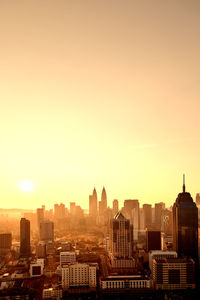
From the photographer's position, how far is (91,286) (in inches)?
1185

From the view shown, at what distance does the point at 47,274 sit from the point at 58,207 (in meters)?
71.4

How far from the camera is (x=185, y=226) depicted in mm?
42656

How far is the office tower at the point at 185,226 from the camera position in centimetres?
4162

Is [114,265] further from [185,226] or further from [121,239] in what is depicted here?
[185,226]

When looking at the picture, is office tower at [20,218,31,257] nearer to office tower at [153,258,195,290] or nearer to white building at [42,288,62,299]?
white building at [42,288,62,299]

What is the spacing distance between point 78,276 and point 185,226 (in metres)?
17.0

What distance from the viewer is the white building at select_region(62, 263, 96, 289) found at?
98.8ft

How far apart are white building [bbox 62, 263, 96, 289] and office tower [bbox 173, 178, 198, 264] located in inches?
560

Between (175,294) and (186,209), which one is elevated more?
(186,209)

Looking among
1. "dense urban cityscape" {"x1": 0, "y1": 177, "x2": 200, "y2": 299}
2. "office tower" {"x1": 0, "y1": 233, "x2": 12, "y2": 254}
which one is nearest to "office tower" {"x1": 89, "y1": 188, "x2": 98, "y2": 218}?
"dense urban cityscape" {"x1": 0, "y1": 177, "x2": 200, "y2": 299}

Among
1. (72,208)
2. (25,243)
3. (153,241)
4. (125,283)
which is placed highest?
(72,208)

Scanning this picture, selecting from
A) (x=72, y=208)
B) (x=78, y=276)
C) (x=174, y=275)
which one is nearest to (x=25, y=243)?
(x=78, y=276)

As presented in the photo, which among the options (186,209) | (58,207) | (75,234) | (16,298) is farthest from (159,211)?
(16,298)

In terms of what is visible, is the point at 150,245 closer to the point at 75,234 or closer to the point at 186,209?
the point at 186,209
